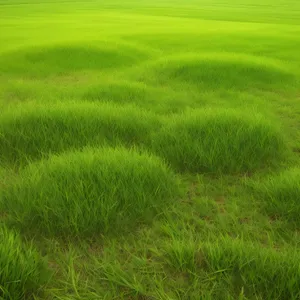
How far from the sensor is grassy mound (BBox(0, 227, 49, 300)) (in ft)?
4.81

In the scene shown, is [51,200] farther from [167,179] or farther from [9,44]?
[9,44]

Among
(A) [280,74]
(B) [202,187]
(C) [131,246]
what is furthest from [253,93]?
(C) [131,246]

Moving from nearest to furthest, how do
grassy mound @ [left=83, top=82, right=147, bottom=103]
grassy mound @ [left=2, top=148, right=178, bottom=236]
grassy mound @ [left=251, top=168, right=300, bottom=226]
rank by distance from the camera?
grassy mound @ [left=2, top=148, right=178, bottom=236] < grassy mound @ [left=251, top=168, right=300, bottom=226] < grassy mound @ [left=83, top=82, right=147, bottom=103]

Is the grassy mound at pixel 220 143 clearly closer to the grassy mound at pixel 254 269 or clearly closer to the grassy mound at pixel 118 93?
the grassy mound at pixel 254 269

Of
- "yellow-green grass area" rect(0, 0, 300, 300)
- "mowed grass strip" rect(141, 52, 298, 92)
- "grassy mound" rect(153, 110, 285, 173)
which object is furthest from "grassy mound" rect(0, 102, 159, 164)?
"mowed grass strip" rect(141, 52, 298, 92)

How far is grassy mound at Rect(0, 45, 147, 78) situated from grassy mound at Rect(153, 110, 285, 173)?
4.66m

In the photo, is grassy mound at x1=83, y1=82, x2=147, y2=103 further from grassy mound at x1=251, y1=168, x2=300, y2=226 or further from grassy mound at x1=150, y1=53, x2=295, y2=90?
grassy mound at x1=251, y1=168, x2=300, y2=226

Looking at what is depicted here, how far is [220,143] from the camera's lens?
297 cm

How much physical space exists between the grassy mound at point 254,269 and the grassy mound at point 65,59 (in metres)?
6.23

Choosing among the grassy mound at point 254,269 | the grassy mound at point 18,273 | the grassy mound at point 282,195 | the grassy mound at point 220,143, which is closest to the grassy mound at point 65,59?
the grassy mound at point 220,143

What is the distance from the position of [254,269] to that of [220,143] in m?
1.51

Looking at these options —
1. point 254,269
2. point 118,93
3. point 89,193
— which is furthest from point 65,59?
point 254,269

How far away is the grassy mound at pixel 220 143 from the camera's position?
2854 mm

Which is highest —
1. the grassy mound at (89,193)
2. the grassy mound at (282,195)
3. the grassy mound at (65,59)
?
the grassy mound at (65,59)
